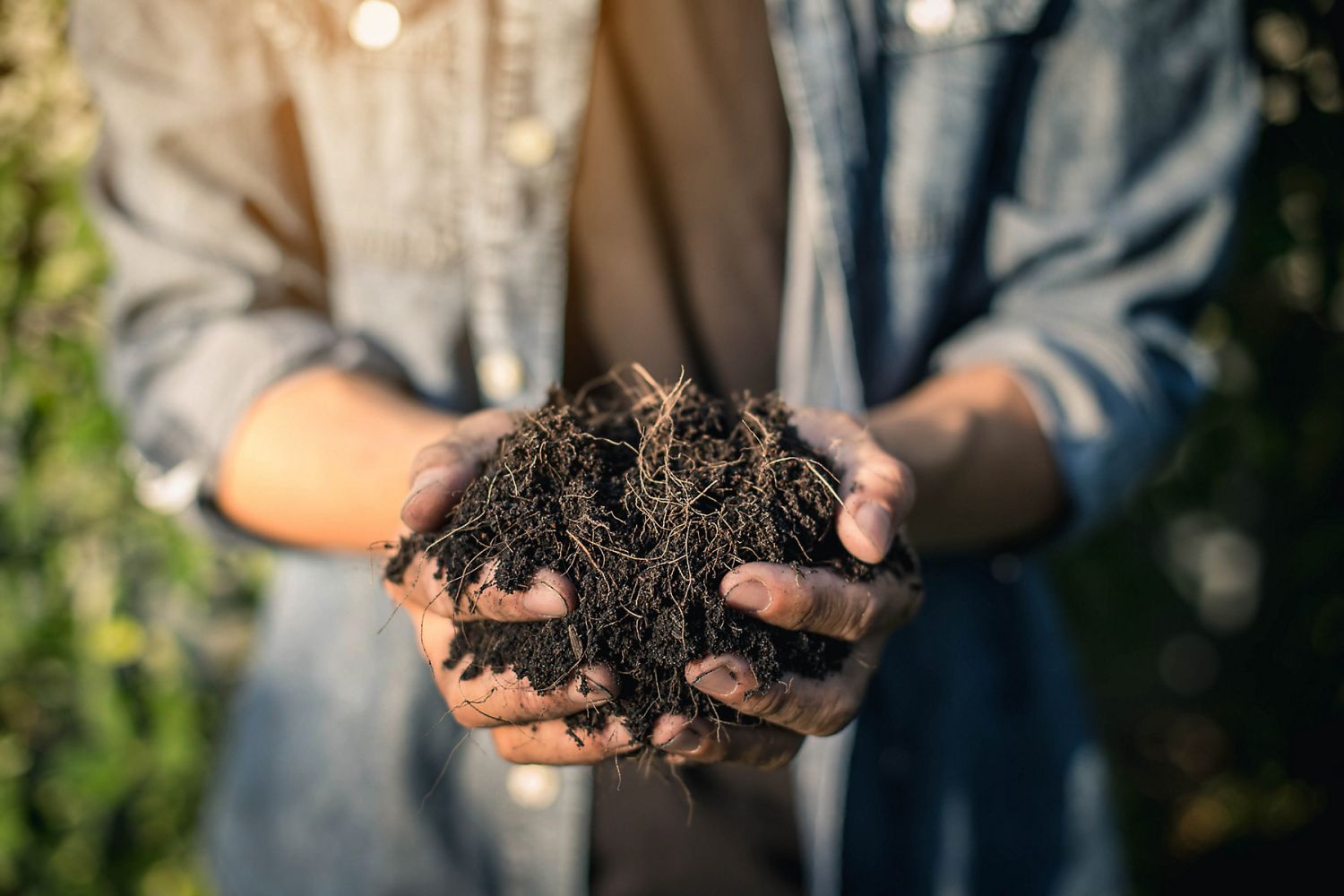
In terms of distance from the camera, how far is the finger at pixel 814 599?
73 cm

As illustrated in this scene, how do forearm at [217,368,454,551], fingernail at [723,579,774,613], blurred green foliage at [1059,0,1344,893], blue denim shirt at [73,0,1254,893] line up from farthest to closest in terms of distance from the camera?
blurred green foliage at [1059,0,1344,893], blue denim shirt at [73,0,1254,893], forearm at [217,368,454,551], fingernail at [723,579,774,613]

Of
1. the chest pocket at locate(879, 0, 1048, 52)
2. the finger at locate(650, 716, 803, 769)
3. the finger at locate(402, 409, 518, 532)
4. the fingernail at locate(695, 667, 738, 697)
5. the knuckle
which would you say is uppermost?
the chest pocket at locate(879, 0, 1048, 52)

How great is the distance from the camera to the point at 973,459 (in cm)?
116

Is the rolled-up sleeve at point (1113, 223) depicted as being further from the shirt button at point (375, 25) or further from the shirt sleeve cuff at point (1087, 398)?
the shirt button at point (375, 25)

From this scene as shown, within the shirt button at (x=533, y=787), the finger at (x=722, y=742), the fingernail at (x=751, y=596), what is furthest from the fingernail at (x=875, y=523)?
the shirt button at (x=533, y=787)

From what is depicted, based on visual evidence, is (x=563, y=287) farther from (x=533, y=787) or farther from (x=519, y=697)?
(x=533, y=787)

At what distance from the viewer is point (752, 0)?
119cm

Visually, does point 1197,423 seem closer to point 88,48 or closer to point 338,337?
point 338,337

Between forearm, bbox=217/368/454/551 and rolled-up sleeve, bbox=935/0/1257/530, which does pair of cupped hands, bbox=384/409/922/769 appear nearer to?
forearm, bbox=217/368/454/551

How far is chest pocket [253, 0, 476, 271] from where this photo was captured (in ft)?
3.72

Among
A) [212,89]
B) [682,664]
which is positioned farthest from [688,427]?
[212,89]

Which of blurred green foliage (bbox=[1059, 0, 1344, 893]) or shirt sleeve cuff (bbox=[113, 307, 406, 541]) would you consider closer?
shirt sleeve cuff (bbox=[113, 307, 406, 541])

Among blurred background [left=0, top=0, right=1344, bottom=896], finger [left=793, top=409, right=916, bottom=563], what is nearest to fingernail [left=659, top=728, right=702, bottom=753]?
finger [left=793, top=409, right=916, bottom=563]

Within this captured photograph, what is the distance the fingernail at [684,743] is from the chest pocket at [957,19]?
1.05 metres
